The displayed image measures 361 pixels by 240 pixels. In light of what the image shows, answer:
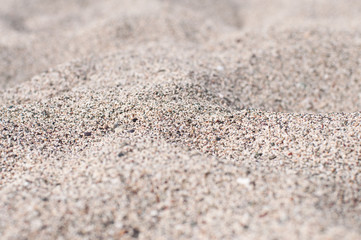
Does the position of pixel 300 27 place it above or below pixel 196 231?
above

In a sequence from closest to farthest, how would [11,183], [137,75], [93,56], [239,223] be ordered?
[239,223] → [11,183] → [137,75] → [93,56]

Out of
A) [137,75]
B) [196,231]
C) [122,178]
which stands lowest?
[196,231]

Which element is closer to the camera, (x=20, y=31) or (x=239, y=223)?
(x=239, y=223)

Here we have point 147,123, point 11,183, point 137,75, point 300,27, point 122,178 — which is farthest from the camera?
point 300,27

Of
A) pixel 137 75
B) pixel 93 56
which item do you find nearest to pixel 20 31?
pixel 93 56


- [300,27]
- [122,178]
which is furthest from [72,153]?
[300,27]

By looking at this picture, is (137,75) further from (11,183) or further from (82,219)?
(82,219)
